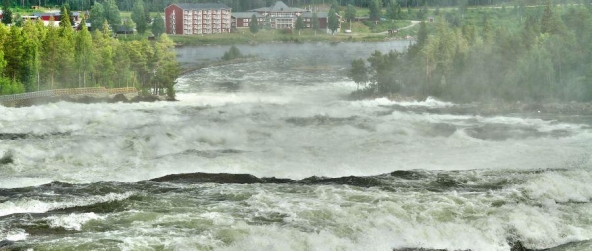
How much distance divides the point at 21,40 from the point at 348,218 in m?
23.0

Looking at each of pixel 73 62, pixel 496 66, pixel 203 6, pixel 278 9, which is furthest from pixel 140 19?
pixel 496 66

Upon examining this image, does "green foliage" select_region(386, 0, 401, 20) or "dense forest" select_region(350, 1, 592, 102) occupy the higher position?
"green foliage" select_region(386, 0, 401, 20)

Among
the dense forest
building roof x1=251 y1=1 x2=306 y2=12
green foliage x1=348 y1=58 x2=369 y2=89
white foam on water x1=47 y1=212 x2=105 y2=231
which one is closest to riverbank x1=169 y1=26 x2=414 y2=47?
building roof x1=251 y1=1 x2=306 y2=12

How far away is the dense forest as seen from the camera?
34.6 metres

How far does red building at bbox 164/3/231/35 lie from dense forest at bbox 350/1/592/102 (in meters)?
33.8

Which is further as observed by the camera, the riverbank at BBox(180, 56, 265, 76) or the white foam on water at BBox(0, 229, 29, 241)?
the riverbank at BBox(180, 56, 265, 76)

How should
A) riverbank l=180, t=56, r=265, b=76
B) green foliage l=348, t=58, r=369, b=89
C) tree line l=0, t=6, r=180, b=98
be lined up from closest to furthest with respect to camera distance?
tree line l=0, t=6, r=180, b=98 < green foliage l=348, t=58, r=369, b=89 < riverbank l=180, t=56, r=265, b=76

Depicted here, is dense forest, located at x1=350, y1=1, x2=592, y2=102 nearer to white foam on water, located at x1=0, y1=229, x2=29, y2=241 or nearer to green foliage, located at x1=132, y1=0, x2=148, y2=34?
white foam on water, located at x1=0, y1=229, x2=29, y2=241

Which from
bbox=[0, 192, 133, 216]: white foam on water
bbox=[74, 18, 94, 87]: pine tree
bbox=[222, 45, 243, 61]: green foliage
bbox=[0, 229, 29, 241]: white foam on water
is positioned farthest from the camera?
bbox=[222, 45, 243, 61]: green foliage

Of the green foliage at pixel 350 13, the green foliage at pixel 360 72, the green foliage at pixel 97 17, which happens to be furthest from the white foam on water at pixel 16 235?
the green foliage at pixel 350 13

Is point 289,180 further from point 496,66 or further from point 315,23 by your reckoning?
point 315,23

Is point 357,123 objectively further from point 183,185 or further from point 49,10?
point 49,10

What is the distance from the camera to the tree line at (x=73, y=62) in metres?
32.8

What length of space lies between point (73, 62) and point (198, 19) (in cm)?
4095
